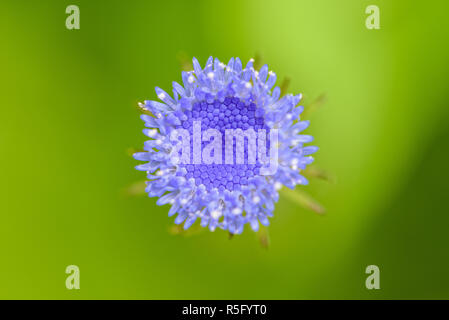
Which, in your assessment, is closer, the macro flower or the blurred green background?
the macro flower

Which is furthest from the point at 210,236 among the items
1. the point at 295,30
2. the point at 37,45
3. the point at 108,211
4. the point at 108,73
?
the point at 37,45

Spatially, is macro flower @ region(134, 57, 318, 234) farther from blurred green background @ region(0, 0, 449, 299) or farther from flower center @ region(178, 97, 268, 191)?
blurred green background @ region(0, 0, 449, 299)

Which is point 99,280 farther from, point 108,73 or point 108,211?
point 108,73

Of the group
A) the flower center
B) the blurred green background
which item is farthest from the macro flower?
the blurred green background

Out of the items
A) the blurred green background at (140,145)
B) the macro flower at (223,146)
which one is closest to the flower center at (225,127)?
the macro flower at (223,146)

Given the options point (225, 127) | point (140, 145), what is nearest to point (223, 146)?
point (225, 127)

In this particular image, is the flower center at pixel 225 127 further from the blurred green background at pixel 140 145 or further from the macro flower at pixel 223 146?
the blurred green background at pixel 140 145
